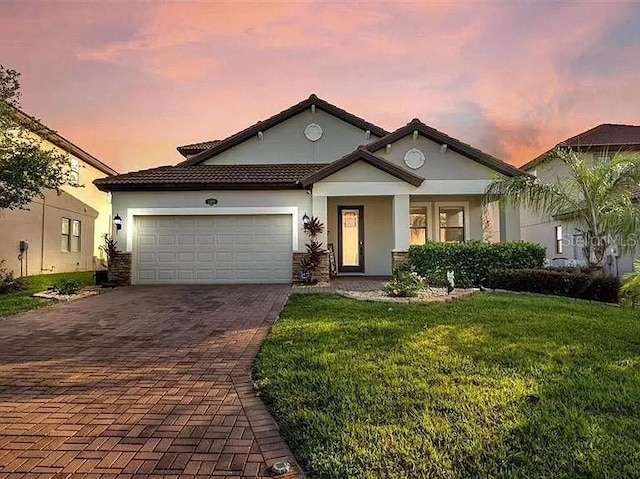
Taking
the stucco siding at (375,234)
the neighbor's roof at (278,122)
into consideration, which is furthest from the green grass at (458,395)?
the neighbor's roof at (278,122)

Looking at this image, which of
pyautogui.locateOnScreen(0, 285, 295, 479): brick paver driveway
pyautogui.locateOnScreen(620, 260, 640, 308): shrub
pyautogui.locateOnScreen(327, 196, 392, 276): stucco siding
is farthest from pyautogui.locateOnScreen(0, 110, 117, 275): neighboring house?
pyautogui.locateOnScreen(620, 260, 640, 308): shrub

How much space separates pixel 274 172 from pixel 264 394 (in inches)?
495

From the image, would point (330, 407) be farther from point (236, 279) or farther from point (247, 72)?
point (247, 72)

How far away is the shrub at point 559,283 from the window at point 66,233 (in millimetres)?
19744

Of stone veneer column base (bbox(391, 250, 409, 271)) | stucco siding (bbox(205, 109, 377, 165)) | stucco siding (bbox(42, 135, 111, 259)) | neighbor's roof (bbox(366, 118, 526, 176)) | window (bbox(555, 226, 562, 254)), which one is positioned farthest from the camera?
stucco siding (bbox(42, 135, 111, 259))

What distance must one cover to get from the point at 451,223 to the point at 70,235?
18623 millimetres

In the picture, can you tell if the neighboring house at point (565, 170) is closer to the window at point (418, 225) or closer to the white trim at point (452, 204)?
the white trim at point (452, 204)

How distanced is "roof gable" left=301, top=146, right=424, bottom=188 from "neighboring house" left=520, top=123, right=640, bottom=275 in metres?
8.58

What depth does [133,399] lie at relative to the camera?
4512 millimetres

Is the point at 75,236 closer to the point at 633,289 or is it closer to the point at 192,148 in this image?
the point at 192,148

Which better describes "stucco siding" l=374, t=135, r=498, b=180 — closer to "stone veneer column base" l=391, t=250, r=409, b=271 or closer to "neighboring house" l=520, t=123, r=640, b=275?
"stone veneer column base" l=391, t=250, r=409, b=271

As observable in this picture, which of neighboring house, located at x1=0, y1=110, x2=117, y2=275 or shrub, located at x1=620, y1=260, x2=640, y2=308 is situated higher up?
neighboring house, located at x1=0, y1=110, x2=117, y2=275

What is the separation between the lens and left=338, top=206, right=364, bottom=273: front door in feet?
57.4

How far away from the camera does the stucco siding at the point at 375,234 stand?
1736 centimetres
